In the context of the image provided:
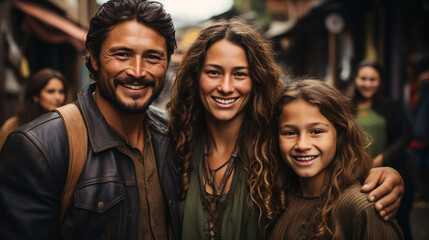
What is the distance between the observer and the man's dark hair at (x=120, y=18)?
2.35 metres

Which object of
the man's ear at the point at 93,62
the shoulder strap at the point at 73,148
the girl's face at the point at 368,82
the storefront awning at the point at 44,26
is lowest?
the shoulder strap at the point at 73,148

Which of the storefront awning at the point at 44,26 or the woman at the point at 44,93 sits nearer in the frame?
the woman at the point at 44,93

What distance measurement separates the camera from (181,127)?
2.88m

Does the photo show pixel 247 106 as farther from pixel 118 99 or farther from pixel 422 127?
pixel 422 127

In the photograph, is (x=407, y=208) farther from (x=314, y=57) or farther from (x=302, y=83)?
(x=314, y=57)

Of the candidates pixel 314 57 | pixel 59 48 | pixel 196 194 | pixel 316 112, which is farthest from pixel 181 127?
pixel 314 57

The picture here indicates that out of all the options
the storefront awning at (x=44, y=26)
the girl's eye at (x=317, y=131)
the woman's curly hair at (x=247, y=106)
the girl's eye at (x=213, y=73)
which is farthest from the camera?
the storefront awning at (x=44, y=26)

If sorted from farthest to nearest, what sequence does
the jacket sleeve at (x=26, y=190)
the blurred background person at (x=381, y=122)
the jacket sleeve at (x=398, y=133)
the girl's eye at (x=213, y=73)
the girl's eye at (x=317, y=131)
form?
1. the jacket sleeve at (x=398, y=133)
2. the blurred background person at (x=381, y=122)
3. the girl's eye at (x=213, y=73)
4. the girl's eye at (x=317, y=131)
5. the jacket sleeve at (x=26, y=190)

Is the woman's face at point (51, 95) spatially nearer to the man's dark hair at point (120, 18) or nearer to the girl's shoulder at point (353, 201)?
the man's dark hair at point (120, 18)

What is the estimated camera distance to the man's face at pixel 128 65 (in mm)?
2332

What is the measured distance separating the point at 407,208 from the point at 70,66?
12.3 meters

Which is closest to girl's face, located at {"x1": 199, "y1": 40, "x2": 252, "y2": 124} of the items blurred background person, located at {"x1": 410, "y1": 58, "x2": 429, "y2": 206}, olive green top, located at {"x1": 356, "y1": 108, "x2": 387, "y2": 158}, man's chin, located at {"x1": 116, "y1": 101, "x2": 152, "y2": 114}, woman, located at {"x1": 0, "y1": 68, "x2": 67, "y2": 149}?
man's chin, located at {"x1": 116, "y1": 101, "x2": 152, "y2": 114}

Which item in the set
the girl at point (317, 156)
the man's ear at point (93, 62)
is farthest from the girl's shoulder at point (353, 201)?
the man's ear at point (93, 62)

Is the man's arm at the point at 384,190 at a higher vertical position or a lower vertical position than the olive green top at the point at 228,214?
higher
